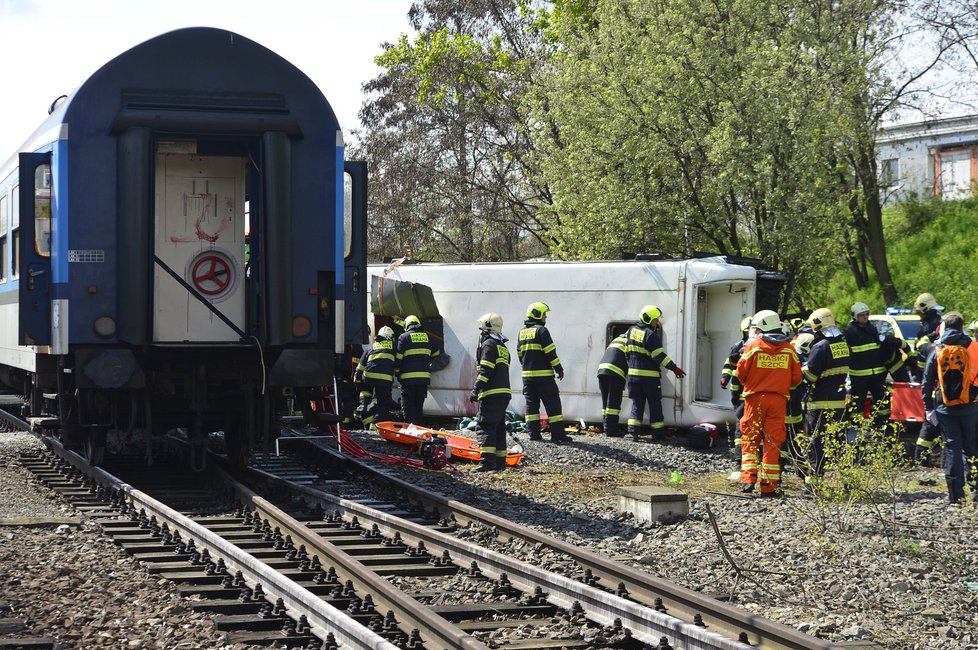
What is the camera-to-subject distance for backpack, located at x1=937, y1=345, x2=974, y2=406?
10.4 meters

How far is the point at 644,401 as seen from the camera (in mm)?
15828

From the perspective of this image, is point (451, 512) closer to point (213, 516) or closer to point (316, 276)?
point (213, 516)

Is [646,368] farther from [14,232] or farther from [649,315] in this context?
[14,232]

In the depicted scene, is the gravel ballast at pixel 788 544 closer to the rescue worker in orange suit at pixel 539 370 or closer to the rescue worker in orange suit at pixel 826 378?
the rescue worker in orange suit at pixel 826 378

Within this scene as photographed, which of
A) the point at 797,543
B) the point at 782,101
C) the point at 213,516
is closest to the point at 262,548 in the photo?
the point at 213,516

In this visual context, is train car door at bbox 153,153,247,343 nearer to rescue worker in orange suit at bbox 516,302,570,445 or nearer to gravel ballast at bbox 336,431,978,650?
gravel ballast at bbox 336,431,978,650

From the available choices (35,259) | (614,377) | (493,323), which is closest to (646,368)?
(614,377)

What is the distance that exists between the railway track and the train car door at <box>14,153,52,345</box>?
148cm

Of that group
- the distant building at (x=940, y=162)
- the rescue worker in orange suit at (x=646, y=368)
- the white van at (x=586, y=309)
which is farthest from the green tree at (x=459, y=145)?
the rescue worker in orange suit at (x=646, y=368)

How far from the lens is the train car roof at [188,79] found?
9.96 meters

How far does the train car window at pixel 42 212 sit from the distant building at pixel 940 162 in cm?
3149

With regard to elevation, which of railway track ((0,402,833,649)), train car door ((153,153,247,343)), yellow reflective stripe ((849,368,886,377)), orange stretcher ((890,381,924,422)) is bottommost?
railway track ((0,402,833,649))

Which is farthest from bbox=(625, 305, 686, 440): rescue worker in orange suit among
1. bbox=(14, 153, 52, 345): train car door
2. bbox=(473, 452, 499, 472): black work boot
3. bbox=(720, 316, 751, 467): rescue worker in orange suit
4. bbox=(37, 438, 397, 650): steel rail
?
bbox=(14, 153, 52, 345): train car door

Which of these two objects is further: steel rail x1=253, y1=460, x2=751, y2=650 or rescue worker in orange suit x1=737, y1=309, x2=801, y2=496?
rescue worker in orange suit x1=737, y1=309, x2=801, y2=496
